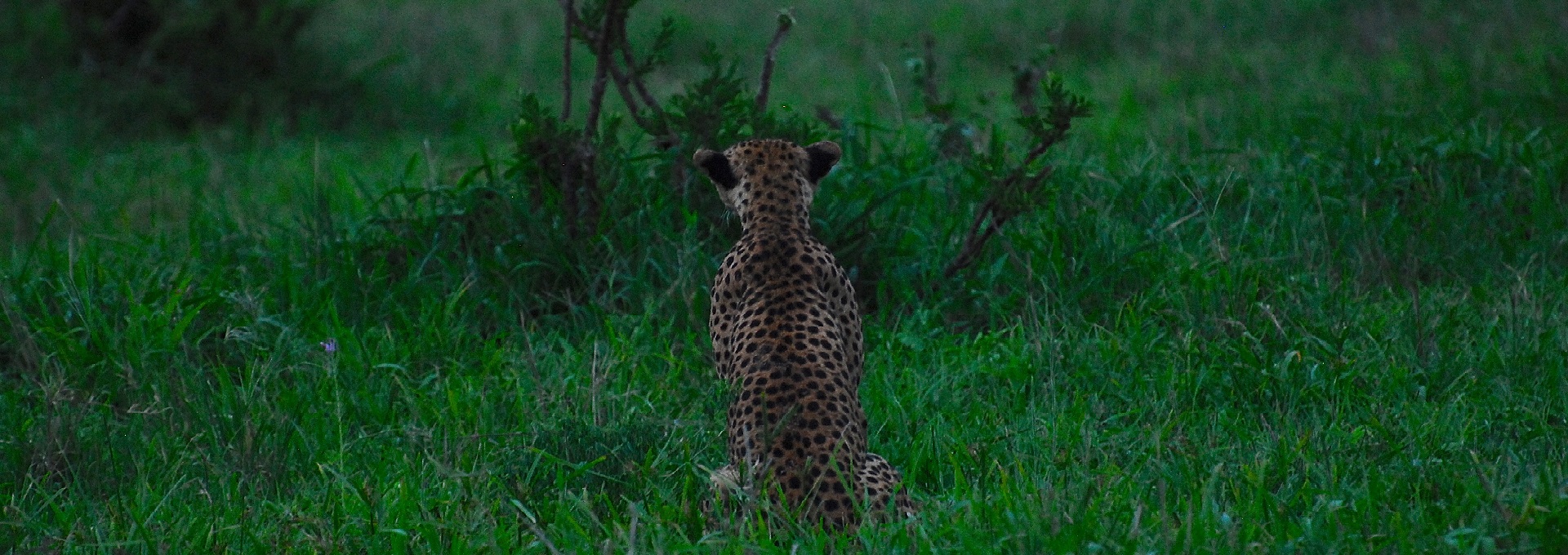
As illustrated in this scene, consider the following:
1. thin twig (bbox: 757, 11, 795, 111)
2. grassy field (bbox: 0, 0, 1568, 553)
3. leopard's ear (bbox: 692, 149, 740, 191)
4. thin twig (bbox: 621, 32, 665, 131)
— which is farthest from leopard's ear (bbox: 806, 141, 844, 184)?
thin twig (bbox: 621, 32, 665, 131)

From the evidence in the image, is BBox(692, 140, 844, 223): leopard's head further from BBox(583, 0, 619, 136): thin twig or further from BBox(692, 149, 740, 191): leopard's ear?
BBox(583, 0, 619, 136): thin twig

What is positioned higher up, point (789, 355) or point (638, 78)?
point (638, 78)

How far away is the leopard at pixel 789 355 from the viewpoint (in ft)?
10.7

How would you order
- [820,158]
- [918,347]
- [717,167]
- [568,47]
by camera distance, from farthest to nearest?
[568,47] < [918,347] < [820,158] < [717,167]

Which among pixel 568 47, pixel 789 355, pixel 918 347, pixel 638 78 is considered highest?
pixel 568 47

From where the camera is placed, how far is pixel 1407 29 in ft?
29.7

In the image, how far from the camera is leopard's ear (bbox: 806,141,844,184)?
4.26m

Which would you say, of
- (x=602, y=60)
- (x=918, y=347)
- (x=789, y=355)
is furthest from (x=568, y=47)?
(x=789, y=355)

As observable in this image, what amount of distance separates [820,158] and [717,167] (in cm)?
30

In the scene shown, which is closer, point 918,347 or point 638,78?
point 918,347

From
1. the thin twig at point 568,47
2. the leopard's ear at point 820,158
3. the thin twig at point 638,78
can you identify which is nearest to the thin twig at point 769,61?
the thin twig at point 638,78

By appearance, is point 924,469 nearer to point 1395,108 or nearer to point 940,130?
point 940,130

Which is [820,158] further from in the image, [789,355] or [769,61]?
[769,61]

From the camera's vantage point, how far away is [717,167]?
4.17 metres
